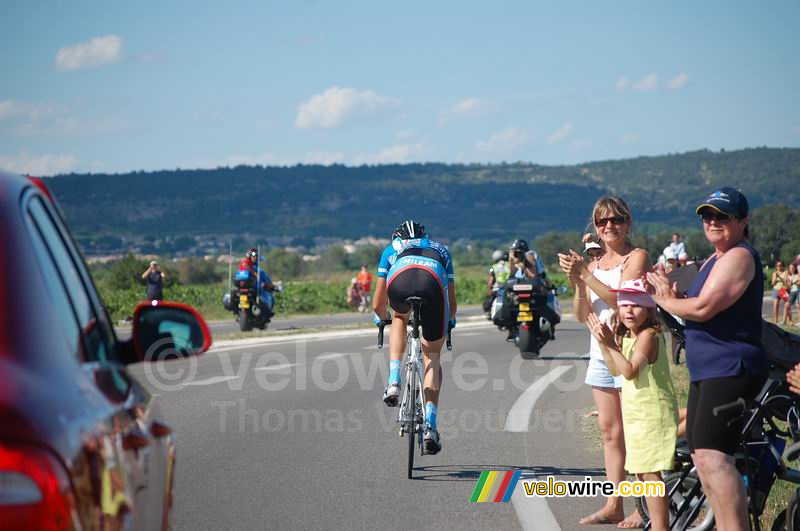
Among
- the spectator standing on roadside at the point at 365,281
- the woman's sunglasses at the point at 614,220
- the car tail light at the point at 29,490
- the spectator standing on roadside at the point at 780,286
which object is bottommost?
the spectator standing on roadside at the point at 365,281

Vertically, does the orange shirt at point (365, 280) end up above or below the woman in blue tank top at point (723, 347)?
below

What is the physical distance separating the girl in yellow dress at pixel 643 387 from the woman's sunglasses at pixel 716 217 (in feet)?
2.24

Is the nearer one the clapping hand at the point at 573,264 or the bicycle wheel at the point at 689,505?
the bicycle wheel at the point at 689,505

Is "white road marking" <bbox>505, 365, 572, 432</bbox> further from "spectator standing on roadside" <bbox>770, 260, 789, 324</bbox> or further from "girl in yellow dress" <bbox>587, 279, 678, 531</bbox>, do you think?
"spectator standing on roadside" <bbox>770, 260, 789, 324</bbox>

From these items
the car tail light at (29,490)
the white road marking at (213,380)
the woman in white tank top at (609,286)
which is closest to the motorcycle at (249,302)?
the white road marking at (213,380)

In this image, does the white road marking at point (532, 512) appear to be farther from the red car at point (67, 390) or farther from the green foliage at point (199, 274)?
the green foliage at point (199, 274)

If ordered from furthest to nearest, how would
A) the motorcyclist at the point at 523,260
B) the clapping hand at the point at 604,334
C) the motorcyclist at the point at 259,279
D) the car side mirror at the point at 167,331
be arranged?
the motorcyclist at the point at 259,279 → the motorcyclist at the point at 523,260 → the clapping hand at the point at 604,334 → the car side mirror at the point at 167,331

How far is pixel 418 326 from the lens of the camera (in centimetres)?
878

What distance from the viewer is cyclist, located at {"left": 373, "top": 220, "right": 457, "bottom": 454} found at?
866cm

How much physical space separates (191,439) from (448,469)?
257 cm

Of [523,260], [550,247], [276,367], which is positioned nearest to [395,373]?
[276,367]

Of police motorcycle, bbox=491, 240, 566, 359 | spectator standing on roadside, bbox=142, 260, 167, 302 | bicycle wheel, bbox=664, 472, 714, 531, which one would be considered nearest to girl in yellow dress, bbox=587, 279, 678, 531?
bicycle wheel, bbox=664, 472, 714, 531

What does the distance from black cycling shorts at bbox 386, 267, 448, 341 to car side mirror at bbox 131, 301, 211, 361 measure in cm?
523

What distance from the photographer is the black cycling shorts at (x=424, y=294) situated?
8.66 m
